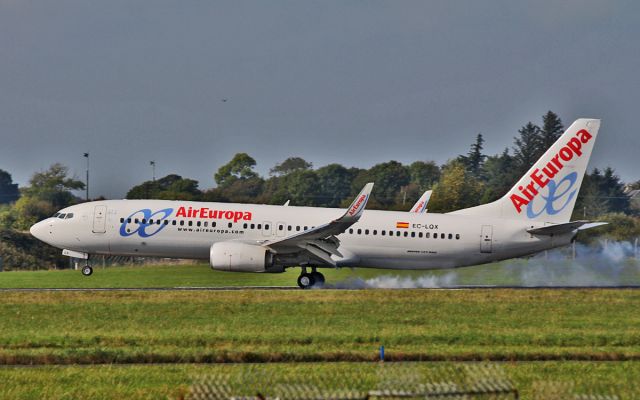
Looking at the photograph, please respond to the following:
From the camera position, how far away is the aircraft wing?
4072cm

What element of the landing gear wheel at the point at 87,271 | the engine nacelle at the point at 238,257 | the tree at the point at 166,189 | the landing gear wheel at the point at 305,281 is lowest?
the landing gear wheel at the point at 305,281

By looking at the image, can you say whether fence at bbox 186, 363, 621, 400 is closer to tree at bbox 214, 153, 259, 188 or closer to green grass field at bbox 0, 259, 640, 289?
green grass field at bbox 0, 259, 640, 289

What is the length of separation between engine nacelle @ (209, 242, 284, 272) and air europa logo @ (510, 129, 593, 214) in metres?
11.7

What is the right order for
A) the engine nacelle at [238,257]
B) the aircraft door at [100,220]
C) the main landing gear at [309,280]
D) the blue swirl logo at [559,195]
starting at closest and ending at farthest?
1. the engine nacelle at [238,257]
2. the main landing gear at [309,280]
3. the blue swirl logo at [559,195]
4. the aircraft door at [100,220]

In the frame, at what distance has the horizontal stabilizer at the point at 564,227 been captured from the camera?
42.1 metres

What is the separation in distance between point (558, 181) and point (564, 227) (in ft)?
8.70

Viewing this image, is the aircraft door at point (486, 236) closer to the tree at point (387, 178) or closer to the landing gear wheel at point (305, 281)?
the landing gear wheel at point (305, 281)

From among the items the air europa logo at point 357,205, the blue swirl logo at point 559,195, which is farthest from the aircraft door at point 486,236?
the air europa logo at point 357,205

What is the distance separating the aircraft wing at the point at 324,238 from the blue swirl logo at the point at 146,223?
485 centimetres

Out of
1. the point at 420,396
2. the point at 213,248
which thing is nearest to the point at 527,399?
the point at 420,396

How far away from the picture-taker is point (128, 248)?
44844 mm

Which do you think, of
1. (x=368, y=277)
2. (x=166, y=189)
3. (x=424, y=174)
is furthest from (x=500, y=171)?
(x=368, y=277)

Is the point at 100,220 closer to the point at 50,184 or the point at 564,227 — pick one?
the point at 564,227

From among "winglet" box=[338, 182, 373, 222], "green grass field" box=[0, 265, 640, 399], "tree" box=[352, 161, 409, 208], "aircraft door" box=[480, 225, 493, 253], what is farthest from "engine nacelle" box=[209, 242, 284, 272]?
"tree" box=[352, 161, 409, 208]
